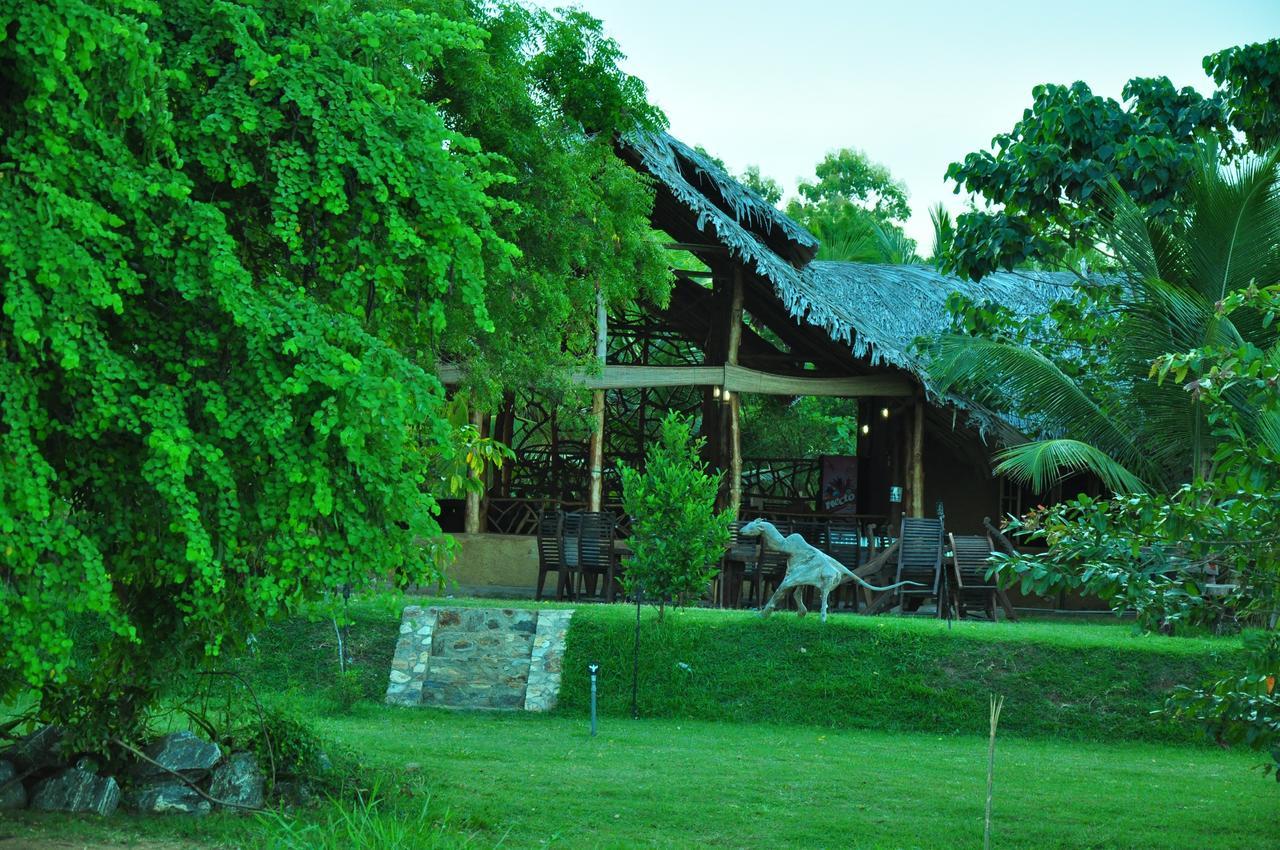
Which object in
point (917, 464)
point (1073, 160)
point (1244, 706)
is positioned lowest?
point (1244, 706)

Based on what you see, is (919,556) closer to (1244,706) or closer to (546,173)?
(546,173)

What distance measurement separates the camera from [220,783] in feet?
22.7

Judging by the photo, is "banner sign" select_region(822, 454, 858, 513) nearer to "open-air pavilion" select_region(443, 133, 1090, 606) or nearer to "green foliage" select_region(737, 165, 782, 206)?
"open-air pavilion" select_region(443, 133, 1090, 606)

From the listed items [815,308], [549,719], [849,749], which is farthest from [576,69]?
[849,749]

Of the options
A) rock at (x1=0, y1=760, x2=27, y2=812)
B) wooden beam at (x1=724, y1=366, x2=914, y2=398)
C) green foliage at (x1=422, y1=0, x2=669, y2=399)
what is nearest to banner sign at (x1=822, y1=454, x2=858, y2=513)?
wooden beam at (x1=724, y1=366, x2=914, y2=398)

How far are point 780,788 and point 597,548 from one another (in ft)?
21.3

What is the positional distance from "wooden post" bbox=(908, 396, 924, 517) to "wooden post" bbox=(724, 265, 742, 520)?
2265 millimetres

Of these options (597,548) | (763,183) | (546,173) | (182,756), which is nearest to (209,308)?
(182,756)

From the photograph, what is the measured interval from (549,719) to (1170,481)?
645 centimetres

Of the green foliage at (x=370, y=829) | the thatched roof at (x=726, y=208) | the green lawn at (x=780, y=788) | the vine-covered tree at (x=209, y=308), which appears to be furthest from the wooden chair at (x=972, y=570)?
the vine-covered tree at (x=209, y=308)

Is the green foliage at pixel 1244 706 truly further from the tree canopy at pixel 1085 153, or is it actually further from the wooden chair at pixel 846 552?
the wooden chair at pixel 846 552

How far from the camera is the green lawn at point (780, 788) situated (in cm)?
658

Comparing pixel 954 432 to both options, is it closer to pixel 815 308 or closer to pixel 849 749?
pixel 815 308

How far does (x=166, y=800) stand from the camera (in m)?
6.77
